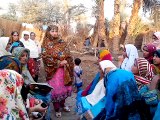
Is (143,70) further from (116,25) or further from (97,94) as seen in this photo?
(116,25)

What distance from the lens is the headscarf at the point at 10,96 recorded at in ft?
9.25

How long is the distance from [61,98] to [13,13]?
36669 mm

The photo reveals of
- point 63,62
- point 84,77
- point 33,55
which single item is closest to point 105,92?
point 63,62

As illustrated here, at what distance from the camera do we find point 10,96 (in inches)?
112

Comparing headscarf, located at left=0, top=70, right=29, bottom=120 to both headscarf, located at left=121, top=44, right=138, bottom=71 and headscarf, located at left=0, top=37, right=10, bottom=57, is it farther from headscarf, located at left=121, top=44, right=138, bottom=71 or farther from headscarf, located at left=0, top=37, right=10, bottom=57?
headscarf, located at left=121, top=44, right=138, bottom=71

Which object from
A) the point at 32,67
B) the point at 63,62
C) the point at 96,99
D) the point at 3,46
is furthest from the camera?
the point at 32,67

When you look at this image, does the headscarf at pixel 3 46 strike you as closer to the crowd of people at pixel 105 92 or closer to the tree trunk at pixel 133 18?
the crowd of people at pixel 105 92

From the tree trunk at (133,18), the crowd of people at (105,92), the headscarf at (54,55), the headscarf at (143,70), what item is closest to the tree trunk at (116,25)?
the tree trunk at (133,18)

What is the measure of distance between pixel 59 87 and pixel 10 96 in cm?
369

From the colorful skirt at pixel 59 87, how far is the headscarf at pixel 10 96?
139 inches

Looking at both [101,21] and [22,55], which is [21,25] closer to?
[101,21]

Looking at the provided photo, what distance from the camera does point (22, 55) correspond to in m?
4.95

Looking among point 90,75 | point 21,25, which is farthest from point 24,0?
point 90,75

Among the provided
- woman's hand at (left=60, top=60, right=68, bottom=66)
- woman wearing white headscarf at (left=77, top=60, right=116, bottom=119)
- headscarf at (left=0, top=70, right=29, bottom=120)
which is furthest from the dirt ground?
headscarf at (left=0, top=70, right=29, bottom=120)
